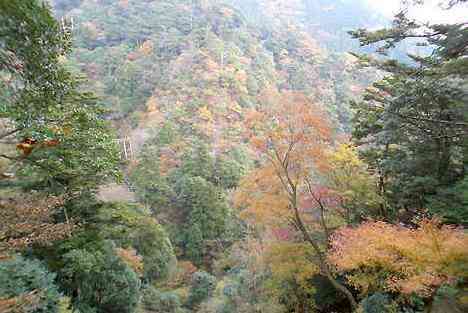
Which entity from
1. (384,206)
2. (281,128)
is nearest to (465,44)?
(281,128)

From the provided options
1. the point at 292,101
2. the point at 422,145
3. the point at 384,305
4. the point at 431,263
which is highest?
the point at 292,101

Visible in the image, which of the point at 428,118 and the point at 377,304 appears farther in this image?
the point at 377,304

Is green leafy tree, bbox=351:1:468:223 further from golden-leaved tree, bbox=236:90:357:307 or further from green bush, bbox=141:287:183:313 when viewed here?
green bush, bbox=141:287:183:313

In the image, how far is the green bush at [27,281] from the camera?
888 cm

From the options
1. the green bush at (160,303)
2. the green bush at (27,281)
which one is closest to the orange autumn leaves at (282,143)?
the green bush at (27,281)

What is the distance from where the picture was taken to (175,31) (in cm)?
6450

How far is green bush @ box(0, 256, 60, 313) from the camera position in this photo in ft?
29.1

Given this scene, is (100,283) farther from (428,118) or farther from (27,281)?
(428,118)

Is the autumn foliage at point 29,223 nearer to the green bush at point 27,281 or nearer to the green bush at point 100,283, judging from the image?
the green bush at point 27,281

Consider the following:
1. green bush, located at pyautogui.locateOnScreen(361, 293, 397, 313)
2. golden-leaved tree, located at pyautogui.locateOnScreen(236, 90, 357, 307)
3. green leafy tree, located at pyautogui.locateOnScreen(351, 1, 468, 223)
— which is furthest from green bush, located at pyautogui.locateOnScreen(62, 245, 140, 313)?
green leafy tree, located at pyautogui.locateOnScreen(351, 1, 468, 223)

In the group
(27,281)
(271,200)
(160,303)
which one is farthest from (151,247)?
(27,281)

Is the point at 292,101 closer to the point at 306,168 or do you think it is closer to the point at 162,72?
the point at 306,168

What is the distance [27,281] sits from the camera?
9.42m

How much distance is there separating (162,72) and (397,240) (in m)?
48.7
